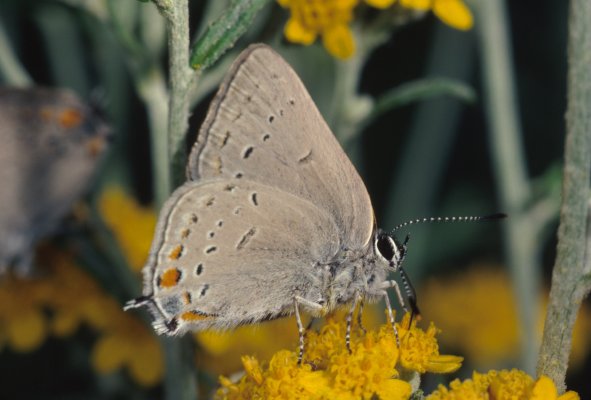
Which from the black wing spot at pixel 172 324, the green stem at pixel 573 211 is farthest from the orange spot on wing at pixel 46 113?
the green stem at pixel 573 211

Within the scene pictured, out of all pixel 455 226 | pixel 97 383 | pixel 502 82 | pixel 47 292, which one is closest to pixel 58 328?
pixel 47 292

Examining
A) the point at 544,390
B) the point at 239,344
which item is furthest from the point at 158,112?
the point at 544,390

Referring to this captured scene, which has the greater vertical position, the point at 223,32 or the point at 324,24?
the point at 223,32

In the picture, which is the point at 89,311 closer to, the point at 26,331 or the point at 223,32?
the point at 26,331

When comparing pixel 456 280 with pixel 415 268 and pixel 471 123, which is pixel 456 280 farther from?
pixel 471 123

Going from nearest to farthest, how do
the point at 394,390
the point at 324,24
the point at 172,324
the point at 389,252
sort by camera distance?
the point at 394,390
the point at 172,324
the point at 389,252
the point at 324,24

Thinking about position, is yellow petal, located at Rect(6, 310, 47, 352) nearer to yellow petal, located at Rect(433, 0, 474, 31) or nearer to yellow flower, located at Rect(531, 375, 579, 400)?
yellow petal, located at Rect(433, 0, 474, 31)

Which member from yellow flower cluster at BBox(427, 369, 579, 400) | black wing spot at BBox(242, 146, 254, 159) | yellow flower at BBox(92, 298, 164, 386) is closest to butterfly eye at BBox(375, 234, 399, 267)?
black wing spot at BBox(242, 146, 254, 159)

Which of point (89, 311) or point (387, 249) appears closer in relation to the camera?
point (387, 249)

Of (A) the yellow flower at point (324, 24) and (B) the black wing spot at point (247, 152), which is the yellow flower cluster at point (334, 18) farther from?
(B) the black wing spot at point (247, 152)
